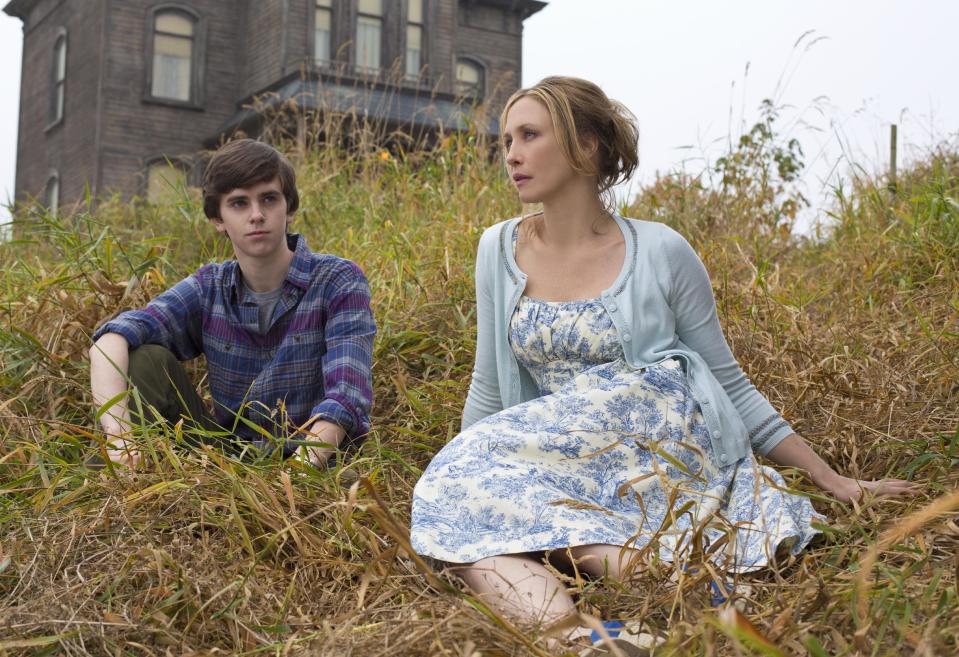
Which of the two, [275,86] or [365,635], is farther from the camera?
[275,86]

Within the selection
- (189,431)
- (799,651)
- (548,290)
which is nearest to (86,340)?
(189,431)

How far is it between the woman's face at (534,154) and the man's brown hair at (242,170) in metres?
0.79

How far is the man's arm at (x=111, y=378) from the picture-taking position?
2.74 m

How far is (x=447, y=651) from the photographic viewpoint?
64.4 inches

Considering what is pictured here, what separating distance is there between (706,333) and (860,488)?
0.53 meters

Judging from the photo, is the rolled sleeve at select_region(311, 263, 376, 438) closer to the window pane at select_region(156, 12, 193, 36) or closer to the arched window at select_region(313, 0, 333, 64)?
the arched window at select_region(313, 0, 333, 64)

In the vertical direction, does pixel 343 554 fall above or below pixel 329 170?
below

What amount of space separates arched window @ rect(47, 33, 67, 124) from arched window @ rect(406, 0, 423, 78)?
5475 millimetres

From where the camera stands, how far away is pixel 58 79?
1658 cm

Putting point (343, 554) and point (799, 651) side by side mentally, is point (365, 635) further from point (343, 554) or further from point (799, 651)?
point (799, 651)

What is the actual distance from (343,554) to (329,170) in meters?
3.99

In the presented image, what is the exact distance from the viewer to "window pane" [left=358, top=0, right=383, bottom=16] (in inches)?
595

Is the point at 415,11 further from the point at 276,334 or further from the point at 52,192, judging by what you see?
the point at 276,334

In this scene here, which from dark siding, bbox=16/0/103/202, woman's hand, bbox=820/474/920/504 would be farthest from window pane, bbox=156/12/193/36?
woman's hand, bbox=820/474/920/504
